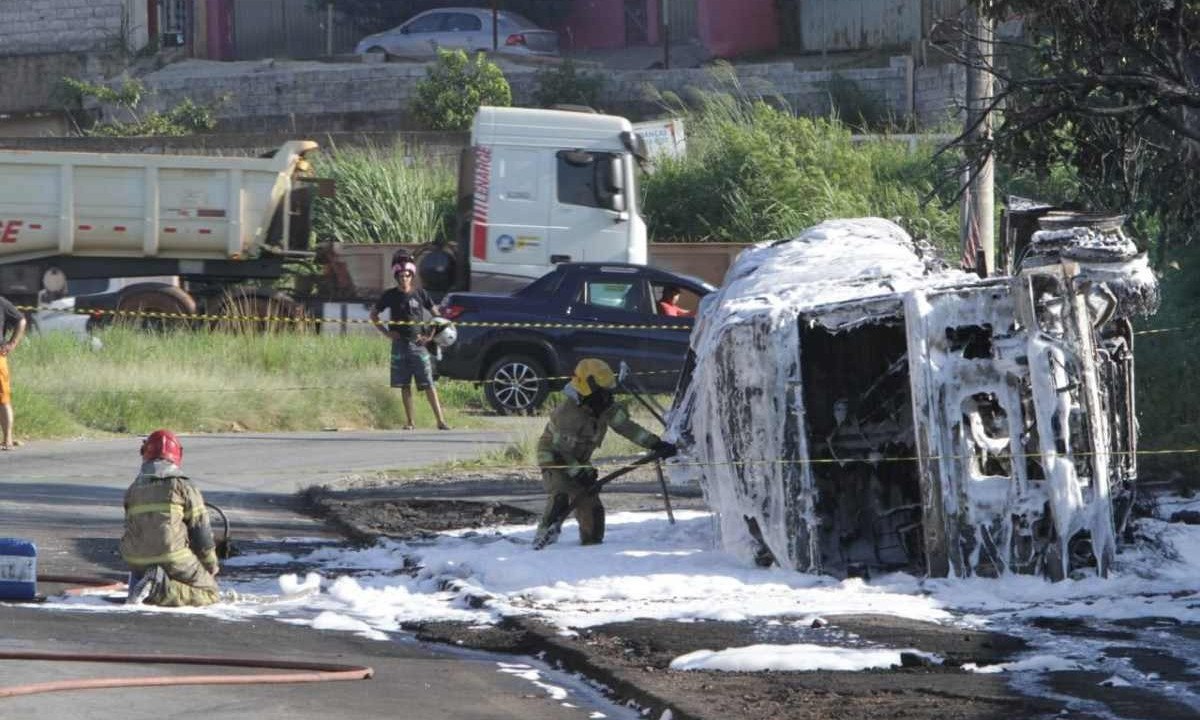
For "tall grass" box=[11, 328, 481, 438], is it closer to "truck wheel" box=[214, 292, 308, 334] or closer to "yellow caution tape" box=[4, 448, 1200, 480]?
"truck wheel" box=[214, 292, 308, 334]

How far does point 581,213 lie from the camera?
2288cm

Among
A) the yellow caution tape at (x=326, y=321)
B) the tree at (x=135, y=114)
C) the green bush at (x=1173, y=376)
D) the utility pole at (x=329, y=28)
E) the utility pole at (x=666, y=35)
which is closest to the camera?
the green bush at (x=1173, y=376)

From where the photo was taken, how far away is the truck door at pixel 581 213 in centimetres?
2284

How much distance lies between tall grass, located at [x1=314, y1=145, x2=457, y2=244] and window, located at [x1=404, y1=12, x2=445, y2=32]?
1525 centimetres

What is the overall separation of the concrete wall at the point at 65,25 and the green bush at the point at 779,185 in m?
19.0

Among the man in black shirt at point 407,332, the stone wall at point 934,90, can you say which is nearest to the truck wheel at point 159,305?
the man in black shirt at point 407,332

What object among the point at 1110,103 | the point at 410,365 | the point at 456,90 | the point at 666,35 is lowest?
the point at 410,365

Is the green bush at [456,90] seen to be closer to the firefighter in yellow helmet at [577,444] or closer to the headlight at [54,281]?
the headlight at [54,281]

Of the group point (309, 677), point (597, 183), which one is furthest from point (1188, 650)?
point (597, 183)

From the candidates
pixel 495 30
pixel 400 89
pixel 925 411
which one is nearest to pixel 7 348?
pixel 925 411

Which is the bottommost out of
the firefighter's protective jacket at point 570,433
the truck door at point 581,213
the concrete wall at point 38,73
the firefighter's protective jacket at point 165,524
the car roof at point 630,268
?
the firefighter's protective jacket at point 165,524

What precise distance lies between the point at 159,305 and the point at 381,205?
19.1 ft

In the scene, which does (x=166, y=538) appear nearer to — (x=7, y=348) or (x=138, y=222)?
(x=7, y=348)

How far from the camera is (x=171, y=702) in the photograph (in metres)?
7.39
